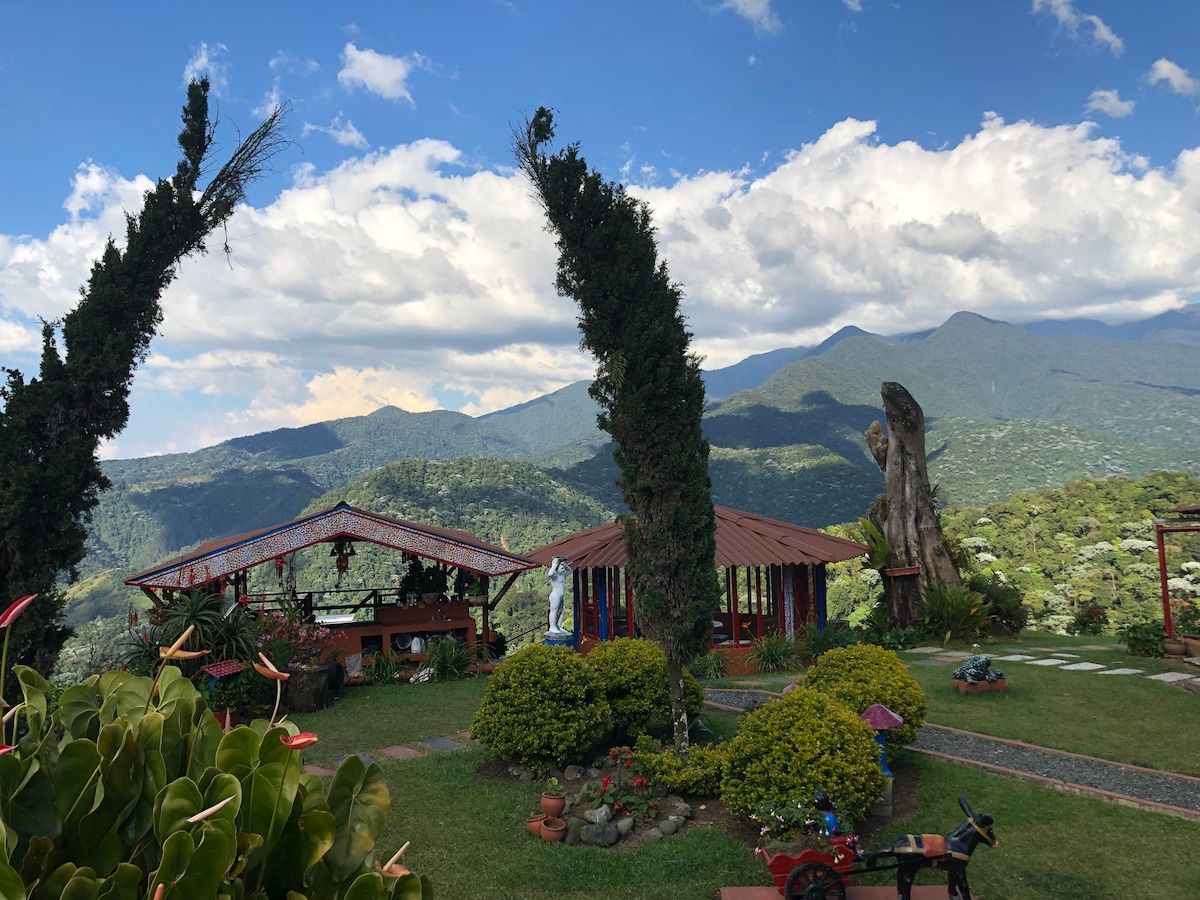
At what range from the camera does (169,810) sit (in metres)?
1.35

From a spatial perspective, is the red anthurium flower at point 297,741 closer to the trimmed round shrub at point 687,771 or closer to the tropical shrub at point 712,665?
the trimmed round shrub at point 687,771

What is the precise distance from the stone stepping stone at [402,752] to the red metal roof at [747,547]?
6124 millimetres

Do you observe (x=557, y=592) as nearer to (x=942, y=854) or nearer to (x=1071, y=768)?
(x=1071, y=768)

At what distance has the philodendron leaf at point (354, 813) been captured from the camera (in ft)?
5.21

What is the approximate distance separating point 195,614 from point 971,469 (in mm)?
57141

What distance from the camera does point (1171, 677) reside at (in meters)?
11.2

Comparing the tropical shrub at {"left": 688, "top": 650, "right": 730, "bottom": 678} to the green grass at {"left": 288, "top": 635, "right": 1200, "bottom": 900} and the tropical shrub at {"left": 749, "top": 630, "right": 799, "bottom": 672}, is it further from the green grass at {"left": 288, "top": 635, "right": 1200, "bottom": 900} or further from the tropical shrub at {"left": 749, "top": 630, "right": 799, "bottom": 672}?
the green grass at {"left": 288, "top": 635, "right": 1200, "bottom": 900}

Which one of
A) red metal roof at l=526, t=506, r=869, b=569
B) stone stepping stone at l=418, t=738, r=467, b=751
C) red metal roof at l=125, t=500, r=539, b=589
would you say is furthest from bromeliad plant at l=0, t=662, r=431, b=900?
red metal roof at l=526, t=506, r=869, b=569

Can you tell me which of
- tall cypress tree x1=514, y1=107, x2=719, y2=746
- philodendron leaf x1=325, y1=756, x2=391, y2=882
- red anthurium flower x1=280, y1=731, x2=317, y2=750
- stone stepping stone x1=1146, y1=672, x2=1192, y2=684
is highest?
tall cypress tree x1=514, y1=107, x2=719, y2=746

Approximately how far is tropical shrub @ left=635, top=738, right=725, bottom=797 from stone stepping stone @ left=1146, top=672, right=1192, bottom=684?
778 centimetres

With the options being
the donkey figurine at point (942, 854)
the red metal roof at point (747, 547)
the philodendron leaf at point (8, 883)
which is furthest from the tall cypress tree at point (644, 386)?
the philodendron leaf at point (8, 883)

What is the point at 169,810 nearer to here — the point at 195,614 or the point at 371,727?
the point at 371,727

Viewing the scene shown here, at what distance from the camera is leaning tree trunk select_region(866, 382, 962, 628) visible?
55.2ft

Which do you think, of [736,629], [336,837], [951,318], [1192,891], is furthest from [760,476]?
[951,318]
